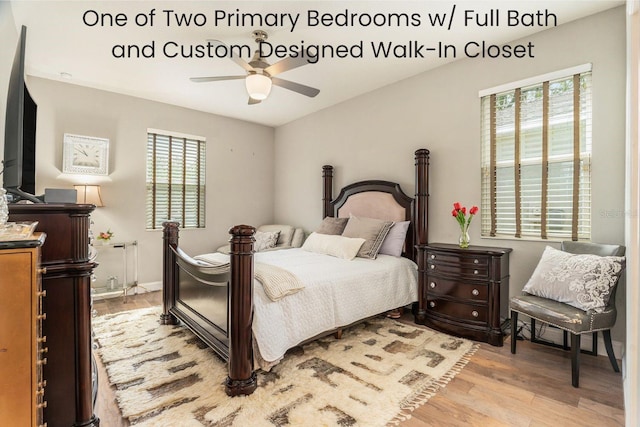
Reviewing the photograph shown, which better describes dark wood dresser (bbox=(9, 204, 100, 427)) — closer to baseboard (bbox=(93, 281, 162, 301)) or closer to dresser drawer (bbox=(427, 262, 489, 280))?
dresser drawer (bbox=(427, 262, 489, 280))

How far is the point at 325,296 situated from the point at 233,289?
809 mm

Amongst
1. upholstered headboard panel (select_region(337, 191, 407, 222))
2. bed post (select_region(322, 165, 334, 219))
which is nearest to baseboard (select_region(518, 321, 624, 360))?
upholstered headboard panel (select_region(337, 191, 407, 222))

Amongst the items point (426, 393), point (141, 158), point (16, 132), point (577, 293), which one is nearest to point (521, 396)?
point (426, 393)

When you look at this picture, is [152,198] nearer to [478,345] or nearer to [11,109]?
[11,109]

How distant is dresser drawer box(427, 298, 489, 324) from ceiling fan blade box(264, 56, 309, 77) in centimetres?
246

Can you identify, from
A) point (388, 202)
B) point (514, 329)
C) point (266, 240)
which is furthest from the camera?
point (266, 240)

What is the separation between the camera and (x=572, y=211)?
2.61 metres

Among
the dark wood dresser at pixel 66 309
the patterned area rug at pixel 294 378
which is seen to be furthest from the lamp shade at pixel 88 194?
the dark wood dresser at pixel 66 309

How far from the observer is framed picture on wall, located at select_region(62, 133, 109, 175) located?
3816 mm

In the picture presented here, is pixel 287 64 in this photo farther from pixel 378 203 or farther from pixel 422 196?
pixel 378 203

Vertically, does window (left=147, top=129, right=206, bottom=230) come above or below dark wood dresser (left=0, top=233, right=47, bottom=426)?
above

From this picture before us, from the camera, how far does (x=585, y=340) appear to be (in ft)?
8.27

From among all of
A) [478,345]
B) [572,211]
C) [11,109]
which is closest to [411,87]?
[572,211]

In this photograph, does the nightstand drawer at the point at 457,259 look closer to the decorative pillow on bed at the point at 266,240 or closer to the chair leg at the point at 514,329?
the chair leg at the point at 514,329
